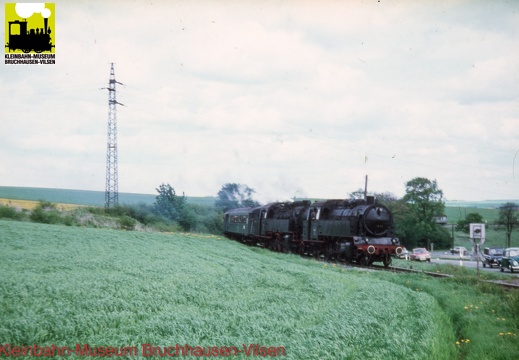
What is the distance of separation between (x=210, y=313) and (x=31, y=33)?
7.75 m

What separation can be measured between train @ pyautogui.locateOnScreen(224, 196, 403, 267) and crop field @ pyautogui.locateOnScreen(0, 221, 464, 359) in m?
9.98

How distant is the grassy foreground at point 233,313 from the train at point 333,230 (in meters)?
8.65

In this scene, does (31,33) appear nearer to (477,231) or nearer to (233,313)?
(233,313)

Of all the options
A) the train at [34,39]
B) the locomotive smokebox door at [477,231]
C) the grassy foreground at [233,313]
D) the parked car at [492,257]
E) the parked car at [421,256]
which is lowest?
the parked car at [421,256]

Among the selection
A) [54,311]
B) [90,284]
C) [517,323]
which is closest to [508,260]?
[517,323]

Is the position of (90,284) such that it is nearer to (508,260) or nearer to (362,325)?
(362,325)

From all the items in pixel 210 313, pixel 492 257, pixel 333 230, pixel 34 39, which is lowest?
pixel 492 257

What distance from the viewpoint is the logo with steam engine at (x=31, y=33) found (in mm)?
10734

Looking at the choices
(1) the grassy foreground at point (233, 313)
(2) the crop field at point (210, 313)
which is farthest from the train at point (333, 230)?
(2) the crop field at point (210, 313)

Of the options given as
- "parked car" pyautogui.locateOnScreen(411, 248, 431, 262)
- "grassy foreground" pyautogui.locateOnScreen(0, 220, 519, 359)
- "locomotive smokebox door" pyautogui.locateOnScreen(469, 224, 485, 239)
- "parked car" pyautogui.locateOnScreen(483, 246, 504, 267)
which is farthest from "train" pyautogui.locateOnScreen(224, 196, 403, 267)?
"parked car" pyautogui.locateOnScreen(411, 248, 431, 262)

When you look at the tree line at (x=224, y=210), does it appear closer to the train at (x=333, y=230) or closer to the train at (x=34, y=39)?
the train at (x=333, y=230)

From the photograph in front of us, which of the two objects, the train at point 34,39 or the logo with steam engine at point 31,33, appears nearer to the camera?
the logo with steam engine at point 31,33

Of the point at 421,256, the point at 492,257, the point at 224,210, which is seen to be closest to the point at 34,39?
the point at 492,257

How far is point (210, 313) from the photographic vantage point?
11250mm
